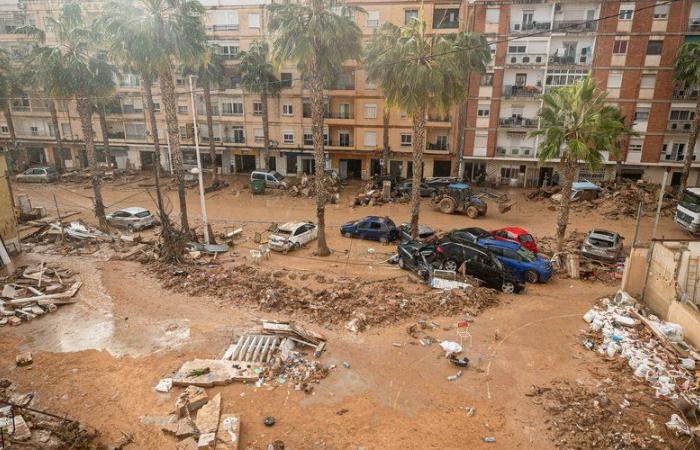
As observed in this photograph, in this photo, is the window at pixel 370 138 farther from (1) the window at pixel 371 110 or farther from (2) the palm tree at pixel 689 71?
(2) the palm tree at pixel 689 71

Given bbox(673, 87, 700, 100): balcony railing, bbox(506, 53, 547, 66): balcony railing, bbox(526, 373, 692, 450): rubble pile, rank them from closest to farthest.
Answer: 1. bbox(526, 373, 692, 450): rubble pile
2. bbox(673, 87, 700, 100): balcony railing
3. bbox(506, 53, 547, 66): balcony railing

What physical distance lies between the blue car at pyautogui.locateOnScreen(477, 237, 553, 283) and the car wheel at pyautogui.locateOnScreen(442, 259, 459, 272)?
180 centimetres

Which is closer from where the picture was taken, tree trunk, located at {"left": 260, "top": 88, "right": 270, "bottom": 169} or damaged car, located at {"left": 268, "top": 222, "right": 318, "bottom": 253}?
damaged car, located at {"left": 268, "top": 222, "right": 318, "bottom": 253}

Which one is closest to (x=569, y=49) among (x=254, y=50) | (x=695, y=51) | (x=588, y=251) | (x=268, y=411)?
(x=695, y=51)

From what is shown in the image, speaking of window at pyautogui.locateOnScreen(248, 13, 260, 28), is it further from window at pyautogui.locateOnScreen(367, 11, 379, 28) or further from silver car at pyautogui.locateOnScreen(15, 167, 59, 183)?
silver car at pyautogui.locateOnScreen(15, 167, 59, 183)

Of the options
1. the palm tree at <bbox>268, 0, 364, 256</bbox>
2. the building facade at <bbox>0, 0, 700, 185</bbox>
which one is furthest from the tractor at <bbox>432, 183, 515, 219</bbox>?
the palm tree at <bbox>268, 0, 364, 256</bbox>

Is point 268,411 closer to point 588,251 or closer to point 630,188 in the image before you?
point 588,251

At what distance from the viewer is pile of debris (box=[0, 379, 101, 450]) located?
9.60 metres

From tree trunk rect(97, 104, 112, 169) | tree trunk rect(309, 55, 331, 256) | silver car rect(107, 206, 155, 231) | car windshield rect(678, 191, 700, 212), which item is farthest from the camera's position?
tree trunk rect(97, 104, 112, 169)

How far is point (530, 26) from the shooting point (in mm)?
36594

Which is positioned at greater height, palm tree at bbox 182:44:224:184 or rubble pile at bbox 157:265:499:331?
palm tree at bbox 182:44:224:184

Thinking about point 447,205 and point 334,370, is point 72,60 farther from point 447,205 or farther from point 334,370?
point 447,205

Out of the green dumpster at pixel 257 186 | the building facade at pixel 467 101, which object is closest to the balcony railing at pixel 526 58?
the building facade at pixel 467 101

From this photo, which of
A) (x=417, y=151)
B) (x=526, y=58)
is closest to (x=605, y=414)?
(x=417, y=151)
